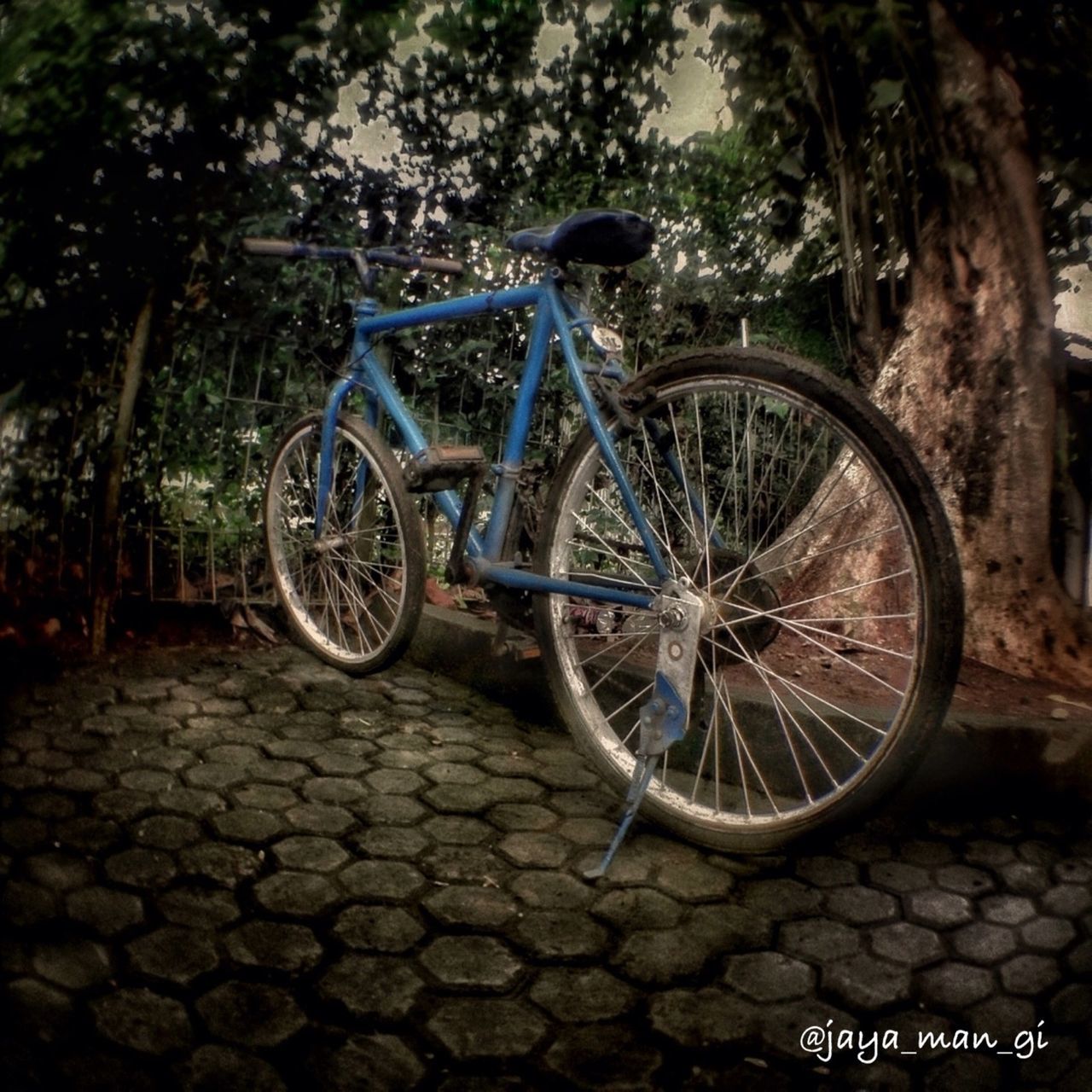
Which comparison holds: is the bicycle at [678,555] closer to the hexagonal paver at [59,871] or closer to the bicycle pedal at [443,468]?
the bicycle pedal at [443,468]

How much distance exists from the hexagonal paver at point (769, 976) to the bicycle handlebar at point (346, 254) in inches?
95.1

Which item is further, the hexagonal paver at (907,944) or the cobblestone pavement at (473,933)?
the hexagonal paver at (907,944)

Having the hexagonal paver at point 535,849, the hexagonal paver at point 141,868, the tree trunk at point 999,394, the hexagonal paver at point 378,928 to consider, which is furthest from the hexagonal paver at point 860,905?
the tree trunk at point 999,394

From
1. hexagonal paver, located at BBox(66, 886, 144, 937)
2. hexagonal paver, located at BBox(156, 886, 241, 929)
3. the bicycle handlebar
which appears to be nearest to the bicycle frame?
the bicycle handlebar

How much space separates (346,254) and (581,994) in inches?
97.2

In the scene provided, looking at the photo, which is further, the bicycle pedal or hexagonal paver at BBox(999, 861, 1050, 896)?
the bicycle pedal

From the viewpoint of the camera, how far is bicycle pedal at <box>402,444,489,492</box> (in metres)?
2.61

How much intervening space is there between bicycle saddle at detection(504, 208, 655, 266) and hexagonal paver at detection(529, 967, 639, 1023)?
1.67 m

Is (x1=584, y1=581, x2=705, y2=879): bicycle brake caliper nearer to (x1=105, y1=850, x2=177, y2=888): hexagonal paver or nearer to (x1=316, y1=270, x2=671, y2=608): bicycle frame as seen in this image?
(x1=316, y1=270, x2=671, y2=608): bicycle frame

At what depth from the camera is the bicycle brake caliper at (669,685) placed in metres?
1.98

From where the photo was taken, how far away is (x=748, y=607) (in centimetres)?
199

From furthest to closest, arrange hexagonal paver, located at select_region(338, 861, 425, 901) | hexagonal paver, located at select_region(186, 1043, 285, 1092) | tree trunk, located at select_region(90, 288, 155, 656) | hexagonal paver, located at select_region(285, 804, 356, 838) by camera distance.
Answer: tree trunk, located at select_region(90, 288, 155, 656) → hexagonal paver, located at select_region(285, 804, 356, 838) → hexagonal paver, located at select_region(338, 861, 425, 901) → hexagonal paver, located at select_region(186, 1043, 285, 1092)

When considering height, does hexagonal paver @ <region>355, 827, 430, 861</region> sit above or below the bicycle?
below

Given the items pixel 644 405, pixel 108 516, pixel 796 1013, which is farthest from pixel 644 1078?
pixel 108 516
